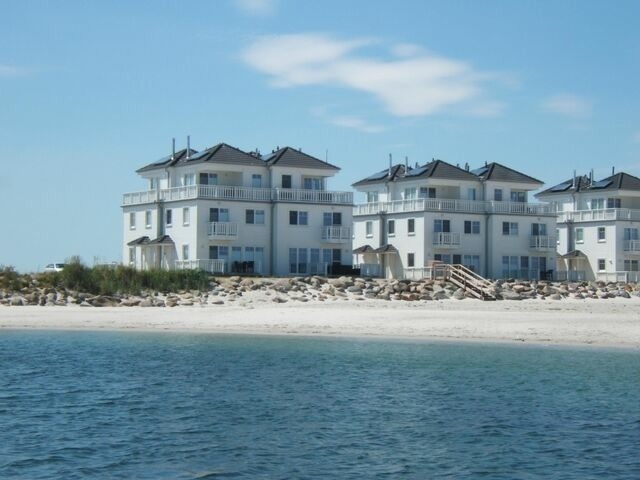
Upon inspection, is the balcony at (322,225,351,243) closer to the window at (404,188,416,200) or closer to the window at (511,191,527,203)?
the window at (404,188,416,200)

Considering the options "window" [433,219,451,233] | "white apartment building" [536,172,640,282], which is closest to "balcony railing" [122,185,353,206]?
"window" [433,219,451,233]

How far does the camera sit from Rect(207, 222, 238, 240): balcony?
63.7 meters

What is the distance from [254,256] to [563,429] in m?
44.5

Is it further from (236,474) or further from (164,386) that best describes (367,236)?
(236,474)

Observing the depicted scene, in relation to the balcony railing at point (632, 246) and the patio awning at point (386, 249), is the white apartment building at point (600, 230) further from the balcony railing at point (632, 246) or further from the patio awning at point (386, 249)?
the patio awning at point (386, 249)

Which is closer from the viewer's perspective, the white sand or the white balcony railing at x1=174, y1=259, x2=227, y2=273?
the white sand

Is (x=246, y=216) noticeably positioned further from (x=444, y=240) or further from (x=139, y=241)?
(x=444, y=240)

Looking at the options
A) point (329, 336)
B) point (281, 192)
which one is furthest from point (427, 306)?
point (281, 192)

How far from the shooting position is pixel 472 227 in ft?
238

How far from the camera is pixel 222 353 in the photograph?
117ft

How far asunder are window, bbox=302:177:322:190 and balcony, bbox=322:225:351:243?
3656mm

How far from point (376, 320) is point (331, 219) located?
81.3ft

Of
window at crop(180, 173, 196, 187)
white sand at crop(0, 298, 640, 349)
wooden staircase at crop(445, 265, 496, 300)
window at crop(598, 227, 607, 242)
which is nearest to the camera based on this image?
white sand at crop(0, 298, 640, 349)

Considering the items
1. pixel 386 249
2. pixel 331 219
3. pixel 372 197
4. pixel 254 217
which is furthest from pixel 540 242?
pixel 254 217
